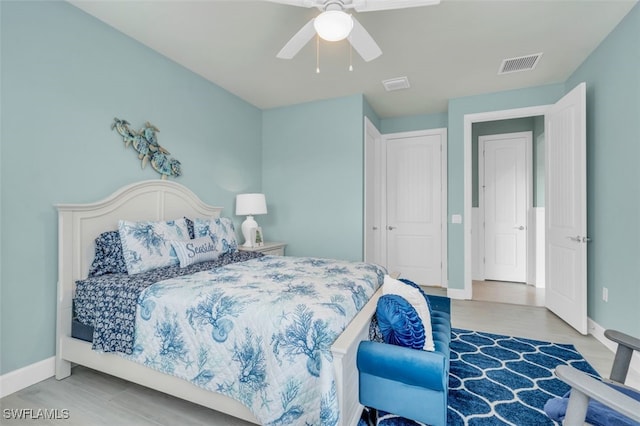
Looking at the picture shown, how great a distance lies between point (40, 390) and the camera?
1981mm

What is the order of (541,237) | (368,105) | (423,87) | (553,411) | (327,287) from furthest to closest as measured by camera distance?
(541,237) < (368,105) < (423,87) < (327,287) < (553,411)

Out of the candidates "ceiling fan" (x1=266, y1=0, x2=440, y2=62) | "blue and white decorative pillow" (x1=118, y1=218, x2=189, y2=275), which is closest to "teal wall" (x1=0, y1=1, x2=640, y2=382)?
"blue and white decorative pillow" (x1=118, y1=218, x2=189, y2=275)

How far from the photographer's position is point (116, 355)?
6.24 ft

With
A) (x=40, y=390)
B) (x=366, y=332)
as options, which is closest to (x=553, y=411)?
(x=366, y=332)

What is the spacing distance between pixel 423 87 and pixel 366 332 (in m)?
3.24

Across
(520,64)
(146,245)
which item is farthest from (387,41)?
(146,245)

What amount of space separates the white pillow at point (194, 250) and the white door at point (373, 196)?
2147mm

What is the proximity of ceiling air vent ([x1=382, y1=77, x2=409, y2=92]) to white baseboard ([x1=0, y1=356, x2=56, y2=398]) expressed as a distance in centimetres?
407

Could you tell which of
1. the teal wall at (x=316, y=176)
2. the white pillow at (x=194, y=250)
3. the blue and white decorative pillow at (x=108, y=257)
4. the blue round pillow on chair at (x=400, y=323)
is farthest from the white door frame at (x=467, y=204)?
the blue and white decorative pillow at (x=108, y=257)

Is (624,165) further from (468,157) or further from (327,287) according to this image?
(327,287)

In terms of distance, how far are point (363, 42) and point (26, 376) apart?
3.22 meters

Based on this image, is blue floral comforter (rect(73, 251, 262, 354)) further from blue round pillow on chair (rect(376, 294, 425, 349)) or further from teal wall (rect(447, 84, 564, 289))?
teal wall (rect(447, 84, 564, 289))

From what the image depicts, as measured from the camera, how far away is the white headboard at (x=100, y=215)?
2.14m

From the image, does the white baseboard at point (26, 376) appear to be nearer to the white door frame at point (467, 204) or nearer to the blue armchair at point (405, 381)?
the blue armchair at point (405, 381)
